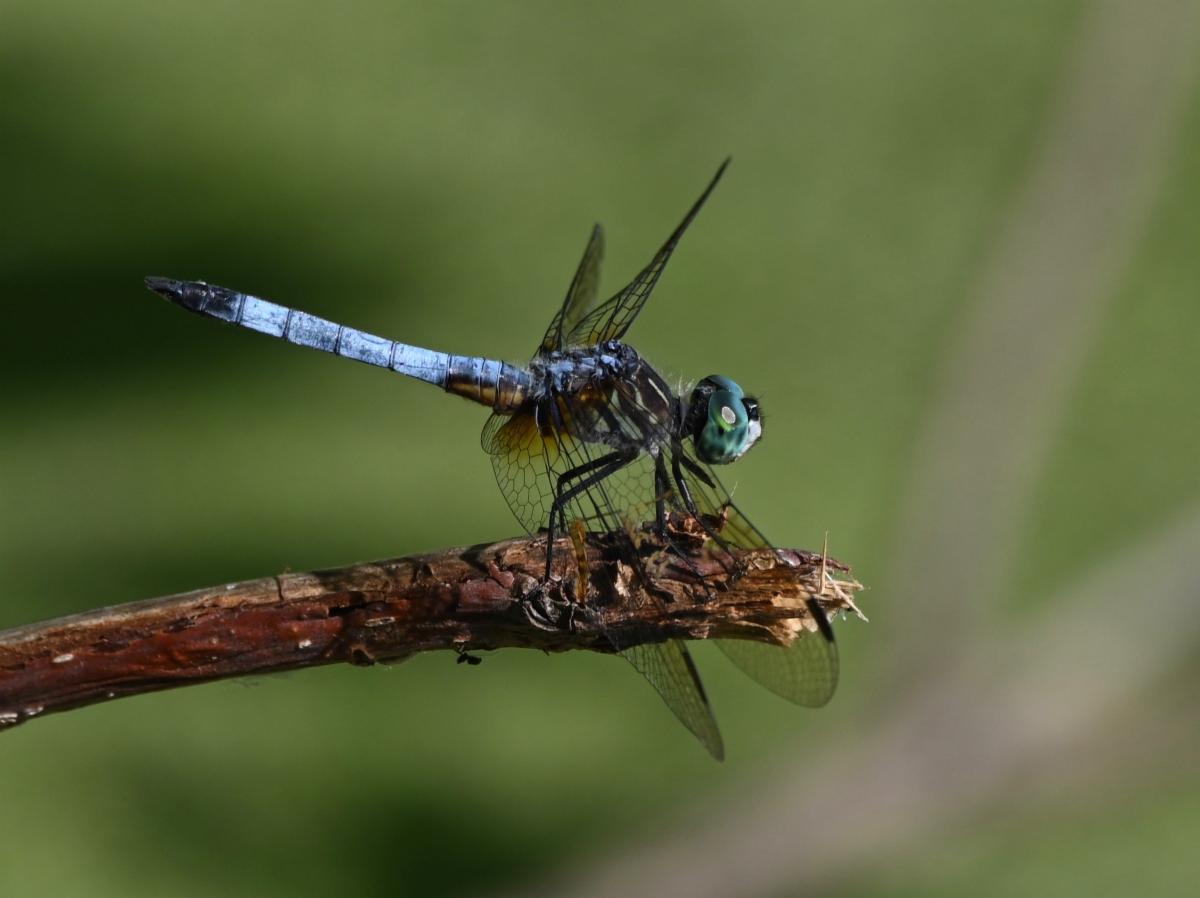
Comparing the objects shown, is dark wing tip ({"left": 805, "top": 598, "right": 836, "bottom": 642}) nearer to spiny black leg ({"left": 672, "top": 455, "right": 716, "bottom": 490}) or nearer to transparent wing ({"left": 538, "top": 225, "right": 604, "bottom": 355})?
Result: spiny black leg ({"left": 672, "top": 455, "right": 716, "bottom": 490})

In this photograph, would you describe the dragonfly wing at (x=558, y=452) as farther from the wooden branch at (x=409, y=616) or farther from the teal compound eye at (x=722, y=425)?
the wooden branch at (x=409, y=616)

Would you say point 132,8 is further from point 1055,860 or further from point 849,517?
point 1055,860

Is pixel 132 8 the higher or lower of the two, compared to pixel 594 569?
higher

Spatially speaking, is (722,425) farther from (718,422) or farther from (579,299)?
(579,299)

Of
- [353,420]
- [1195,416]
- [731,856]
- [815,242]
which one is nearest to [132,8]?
[353,420]

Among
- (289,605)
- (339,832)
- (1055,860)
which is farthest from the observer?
(1055,860)

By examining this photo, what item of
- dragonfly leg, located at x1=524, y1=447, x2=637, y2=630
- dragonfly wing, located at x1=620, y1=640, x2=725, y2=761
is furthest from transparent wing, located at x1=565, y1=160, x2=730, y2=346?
dragonfly wing, located at x1=620, y1=640, x2=725, y2=761

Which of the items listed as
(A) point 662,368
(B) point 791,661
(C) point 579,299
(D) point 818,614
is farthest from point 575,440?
(A) point 662,368
